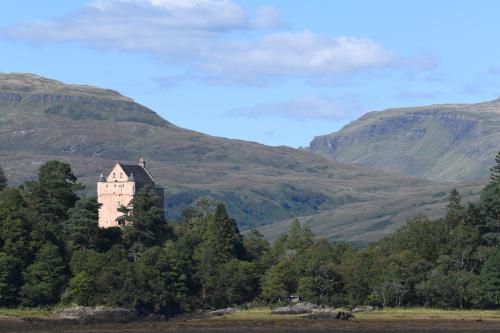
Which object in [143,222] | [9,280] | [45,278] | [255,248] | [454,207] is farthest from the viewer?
[255,248]

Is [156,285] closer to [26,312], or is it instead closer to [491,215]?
[26,312]

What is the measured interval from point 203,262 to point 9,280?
2678cm

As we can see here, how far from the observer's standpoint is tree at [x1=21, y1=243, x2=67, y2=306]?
137125 mm

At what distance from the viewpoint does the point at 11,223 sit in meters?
143

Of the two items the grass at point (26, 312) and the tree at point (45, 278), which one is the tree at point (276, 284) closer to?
the tree at point (45, 278)

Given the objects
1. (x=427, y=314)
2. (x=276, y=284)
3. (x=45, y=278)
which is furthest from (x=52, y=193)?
(x=427, y=314)

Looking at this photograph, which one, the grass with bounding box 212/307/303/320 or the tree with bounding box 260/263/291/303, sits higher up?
the tree with bounding box 260/263/291/303

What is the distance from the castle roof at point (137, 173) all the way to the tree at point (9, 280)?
4001 centimetres

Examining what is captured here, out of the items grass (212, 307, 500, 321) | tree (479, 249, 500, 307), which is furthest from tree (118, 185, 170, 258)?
tree (479, 249, 500, 307)

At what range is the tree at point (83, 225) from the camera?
15288 centimetres

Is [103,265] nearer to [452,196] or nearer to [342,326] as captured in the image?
[342,326]

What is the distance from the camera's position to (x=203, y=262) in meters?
152

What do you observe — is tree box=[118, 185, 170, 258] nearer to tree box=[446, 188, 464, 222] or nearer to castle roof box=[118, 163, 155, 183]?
castle roof box=[118, 163, 155, 183]

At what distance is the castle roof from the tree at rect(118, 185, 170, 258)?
15.3m
